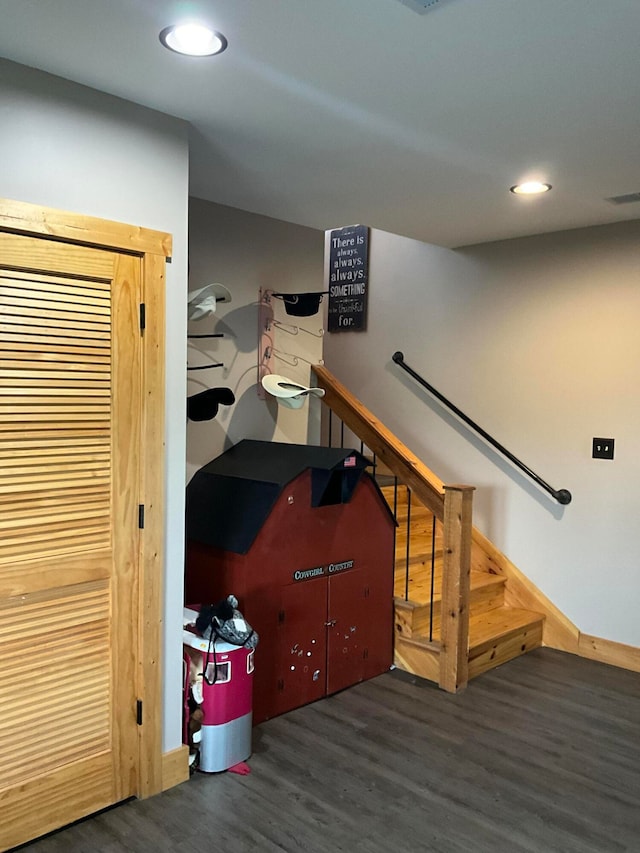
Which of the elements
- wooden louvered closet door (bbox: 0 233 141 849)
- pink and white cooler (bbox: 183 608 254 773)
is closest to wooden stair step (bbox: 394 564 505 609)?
pink and white cooler (bbox: 183 608 254 773)

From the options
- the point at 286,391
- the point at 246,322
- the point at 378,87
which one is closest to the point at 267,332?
the point at 246,322

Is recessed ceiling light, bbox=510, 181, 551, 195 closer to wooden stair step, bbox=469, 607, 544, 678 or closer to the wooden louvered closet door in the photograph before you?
the wooden louvered closet door

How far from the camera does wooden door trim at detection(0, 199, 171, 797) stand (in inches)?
95.3

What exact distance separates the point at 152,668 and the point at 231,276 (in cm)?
209

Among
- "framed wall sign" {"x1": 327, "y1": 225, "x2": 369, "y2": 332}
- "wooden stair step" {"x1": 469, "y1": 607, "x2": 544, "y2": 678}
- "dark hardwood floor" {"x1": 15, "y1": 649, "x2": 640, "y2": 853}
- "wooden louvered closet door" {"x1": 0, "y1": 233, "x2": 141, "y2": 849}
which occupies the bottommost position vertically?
"dark hardwood floor" {"x1": 15, "y1": 649, "x2": 640, "y2": 853}

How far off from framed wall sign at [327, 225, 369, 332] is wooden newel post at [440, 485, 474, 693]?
211 cm

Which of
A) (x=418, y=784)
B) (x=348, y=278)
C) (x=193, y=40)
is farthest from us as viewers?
(x=348, y=278)

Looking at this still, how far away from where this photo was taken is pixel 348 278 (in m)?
5.28

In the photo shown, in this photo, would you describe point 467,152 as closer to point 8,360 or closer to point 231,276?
point 231,276

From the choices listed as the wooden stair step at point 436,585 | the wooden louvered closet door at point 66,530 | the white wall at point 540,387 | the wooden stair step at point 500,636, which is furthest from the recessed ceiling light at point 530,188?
the wooden stair step at point 500,636

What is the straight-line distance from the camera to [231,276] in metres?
3.73

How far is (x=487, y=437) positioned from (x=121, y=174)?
2.85 meters

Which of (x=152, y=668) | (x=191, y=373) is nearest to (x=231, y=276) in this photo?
(x=191, y=373)

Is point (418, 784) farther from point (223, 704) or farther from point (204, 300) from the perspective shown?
point (204, 300)
